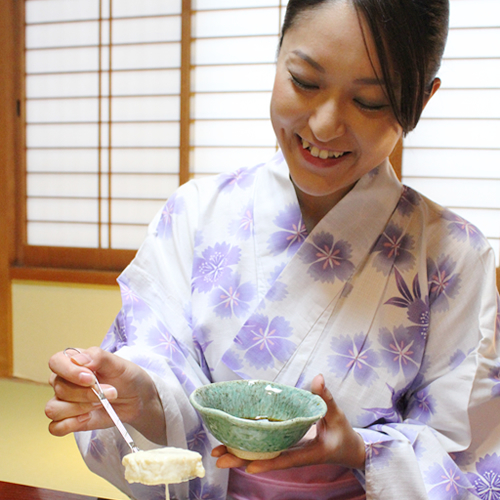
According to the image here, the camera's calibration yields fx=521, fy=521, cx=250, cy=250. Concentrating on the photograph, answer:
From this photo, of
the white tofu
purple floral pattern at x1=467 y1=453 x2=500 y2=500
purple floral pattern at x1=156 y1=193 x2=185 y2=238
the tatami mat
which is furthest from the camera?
the tatami mat

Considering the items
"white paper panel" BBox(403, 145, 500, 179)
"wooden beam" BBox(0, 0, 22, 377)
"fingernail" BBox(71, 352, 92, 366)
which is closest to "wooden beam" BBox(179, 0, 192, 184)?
"wooden beam" BBox(0, 0, 22, 377)

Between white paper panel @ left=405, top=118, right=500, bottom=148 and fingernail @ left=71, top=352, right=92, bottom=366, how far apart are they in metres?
2.74

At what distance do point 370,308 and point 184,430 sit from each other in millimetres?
527

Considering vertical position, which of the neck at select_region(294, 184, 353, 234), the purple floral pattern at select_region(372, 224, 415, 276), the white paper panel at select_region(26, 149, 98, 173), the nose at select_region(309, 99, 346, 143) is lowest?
the purple floral pattern at select_region(372, 224, 415, 276)

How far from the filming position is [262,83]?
3.53 metres

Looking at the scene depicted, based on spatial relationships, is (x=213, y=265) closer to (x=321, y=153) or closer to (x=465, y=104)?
(x=321, y=153)

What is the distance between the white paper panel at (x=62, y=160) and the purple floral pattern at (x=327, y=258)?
2980 mm

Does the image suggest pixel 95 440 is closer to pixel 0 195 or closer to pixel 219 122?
pixel 219 122

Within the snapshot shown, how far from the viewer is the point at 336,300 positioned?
1.29m

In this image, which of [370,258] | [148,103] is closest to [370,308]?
[370,258]

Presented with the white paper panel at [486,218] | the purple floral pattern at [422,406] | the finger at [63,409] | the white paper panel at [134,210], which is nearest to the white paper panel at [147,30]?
the white paper panel at [134,210]

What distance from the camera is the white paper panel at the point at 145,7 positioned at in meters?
3.63

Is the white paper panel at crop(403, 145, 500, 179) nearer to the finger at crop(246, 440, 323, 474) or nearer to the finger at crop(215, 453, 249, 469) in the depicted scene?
the finger at crop(246, 440, 323, 474)

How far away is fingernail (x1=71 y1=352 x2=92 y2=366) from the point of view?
0.88 metres
